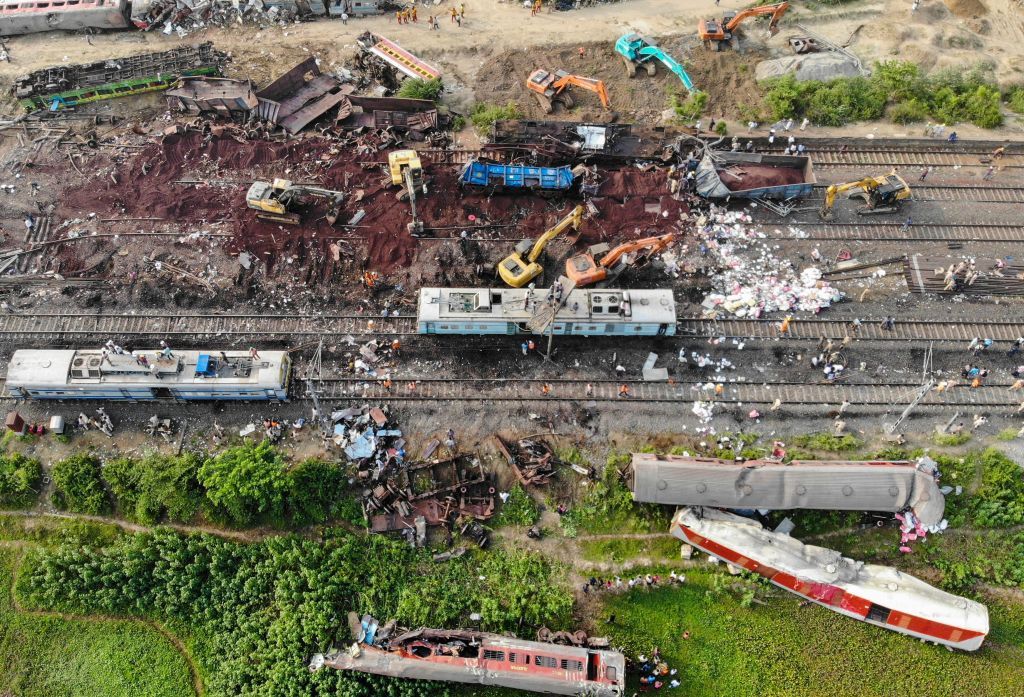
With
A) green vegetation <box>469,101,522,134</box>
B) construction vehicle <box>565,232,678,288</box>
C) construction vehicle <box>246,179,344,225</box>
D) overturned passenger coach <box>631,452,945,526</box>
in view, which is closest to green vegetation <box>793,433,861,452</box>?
overturned passenger coach <box>631,452,945,526</box>

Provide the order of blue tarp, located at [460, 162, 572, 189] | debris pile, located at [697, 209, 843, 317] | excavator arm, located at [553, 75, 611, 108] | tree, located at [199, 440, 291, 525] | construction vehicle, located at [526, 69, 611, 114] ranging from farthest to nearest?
1. construction vehicle, located at [526, 69, 611, 114]
2. excavator arm, located at [553, 75, 611, 108]
3. blue tarp, located at [460, 162, 572, 189]
4. debris pile, located at [697, 209, 843, 317]
5. tree, located at [199, 440, 291, 525]

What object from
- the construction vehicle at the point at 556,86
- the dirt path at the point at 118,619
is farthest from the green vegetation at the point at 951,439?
the dirt path at the point at 118,619

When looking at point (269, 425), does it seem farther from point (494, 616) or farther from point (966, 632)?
point (966, 632)

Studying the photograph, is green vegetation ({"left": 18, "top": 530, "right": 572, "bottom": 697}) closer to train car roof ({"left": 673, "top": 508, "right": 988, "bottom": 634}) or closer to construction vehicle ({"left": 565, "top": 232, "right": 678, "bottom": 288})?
train car roof ({"left": 673, "top": 508, "right": 988, "bottom": 634})

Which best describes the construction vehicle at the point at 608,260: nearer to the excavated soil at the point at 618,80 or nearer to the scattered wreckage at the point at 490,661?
the excavated soil at the point at 618,80

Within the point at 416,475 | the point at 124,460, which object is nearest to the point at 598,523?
the point at 416,475

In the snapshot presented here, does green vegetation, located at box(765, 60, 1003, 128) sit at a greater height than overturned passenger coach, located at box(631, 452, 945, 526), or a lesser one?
greater

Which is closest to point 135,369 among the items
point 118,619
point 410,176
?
point 118,619
